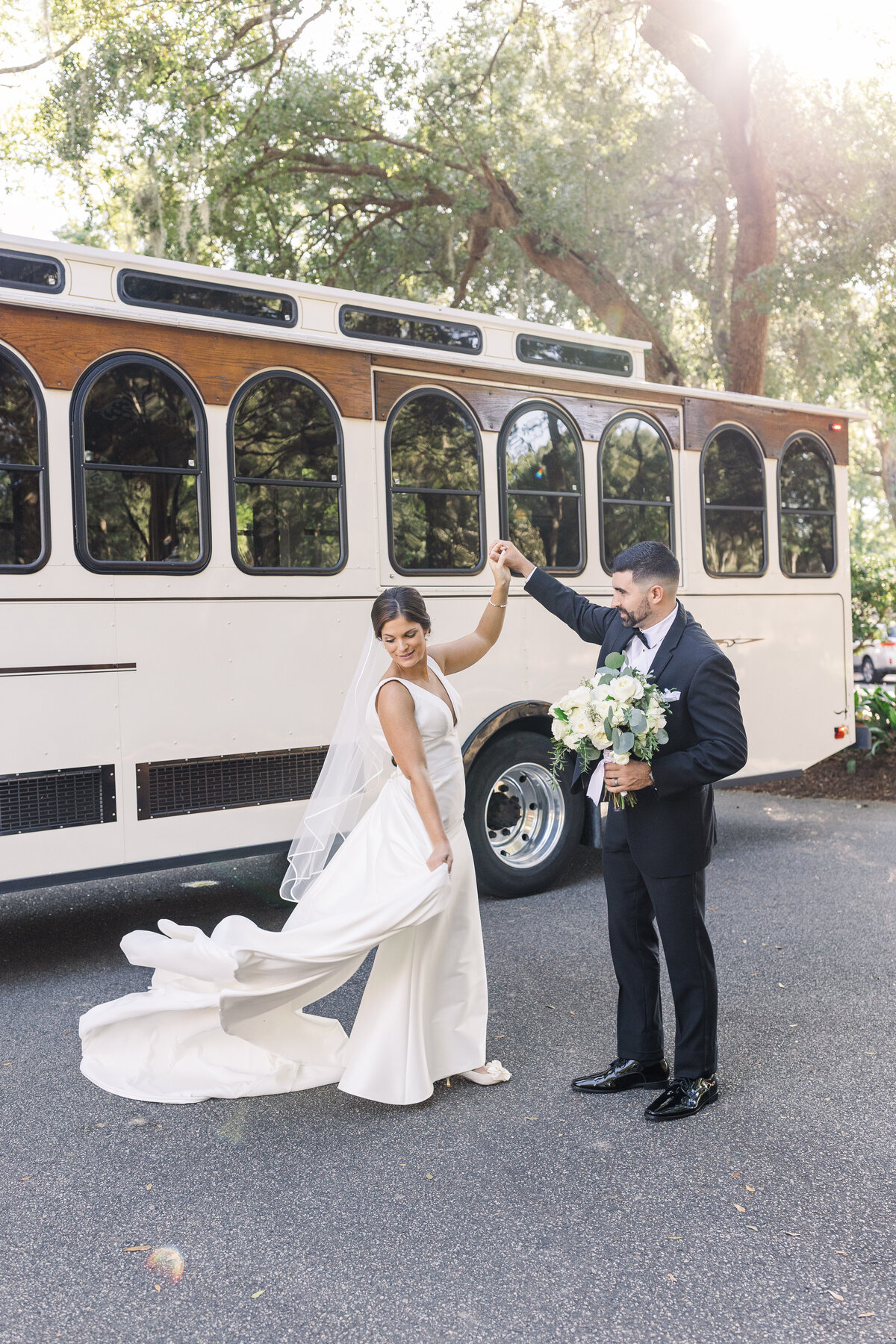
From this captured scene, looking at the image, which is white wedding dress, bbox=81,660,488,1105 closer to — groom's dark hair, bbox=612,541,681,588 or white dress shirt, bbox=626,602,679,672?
white dress shirt, bbox=626,602,679,672

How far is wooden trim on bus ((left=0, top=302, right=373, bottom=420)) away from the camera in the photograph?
5195 mm

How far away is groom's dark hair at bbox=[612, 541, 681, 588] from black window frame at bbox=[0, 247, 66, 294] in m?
3.07

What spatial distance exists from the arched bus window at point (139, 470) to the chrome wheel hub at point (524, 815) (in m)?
2.36

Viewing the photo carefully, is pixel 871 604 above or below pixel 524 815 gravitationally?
above

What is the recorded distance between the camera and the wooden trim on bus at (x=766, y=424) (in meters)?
7.68

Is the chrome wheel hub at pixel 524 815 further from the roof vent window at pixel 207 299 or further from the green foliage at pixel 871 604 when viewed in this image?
the green foliage at pixel 871 604

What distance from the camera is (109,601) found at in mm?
5363

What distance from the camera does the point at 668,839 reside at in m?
3.82

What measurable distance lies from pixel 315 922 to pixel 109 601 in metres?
2.16

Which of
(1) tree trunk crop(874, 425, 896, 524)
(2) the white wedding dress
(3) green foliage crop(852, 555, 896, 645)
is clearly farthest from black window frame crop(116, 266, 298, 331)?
(1) tree trunk crop(874, 425, 896, 524)

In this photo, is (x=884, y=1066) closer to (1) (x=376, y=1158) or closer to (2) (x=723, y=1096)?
(2) (x=723, y=1096)

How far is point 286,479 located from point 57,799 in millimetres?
1975

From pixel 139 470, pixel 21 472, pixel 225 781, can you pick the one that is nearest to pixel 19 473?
pixel 21 472

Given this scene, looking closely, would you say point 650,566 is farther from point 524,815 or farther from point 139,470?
point 524,815
